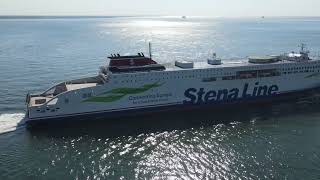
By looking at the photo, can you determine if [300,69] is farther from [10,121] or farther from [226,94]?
[10,121]

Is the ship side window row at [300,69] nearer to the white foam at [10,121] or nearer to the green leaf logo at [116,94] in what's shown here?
the green leaf logo at [116,94]

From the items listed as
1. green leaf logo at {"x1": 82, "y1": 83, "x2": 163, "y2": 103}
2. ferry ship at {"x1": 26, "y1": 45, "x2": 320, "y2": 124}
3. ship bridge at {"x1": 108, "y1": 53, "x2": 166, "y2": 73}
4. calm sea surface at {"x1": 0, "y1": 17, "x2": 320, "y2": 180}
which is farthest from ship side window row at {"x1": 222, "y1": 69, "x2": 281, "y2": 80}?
green leaf logo at {"x1": 82, "y1": 83, "x2": 163, "y2": 103}

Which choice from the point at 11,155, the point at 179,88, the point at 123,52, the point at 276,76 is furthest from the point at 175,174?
the point at 123,52

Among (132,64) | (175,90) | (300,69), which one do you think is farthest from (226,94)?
(132,64)

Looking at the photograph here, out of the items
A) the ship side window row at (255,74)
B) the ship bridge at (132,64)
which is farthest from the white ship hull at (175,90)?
the ship bridge at (132,64)

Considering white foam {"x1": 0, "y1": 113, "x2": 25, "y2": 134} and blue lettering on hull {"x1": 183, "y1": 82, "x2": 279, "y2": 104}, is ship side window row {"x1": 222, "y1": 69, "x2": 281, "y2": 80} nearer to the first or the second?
blue lettering on hull {"x1": 183, "y1": 82, "x2": 279, "y2": 104}

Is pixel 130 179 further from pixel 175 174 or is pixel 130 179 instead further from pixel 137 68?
pixel 137 68

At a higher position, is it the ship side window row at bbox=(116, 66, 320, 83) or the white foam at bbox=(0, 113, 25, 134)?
Result: the ship side window row at bbox=(116, 66, 320, 83)
